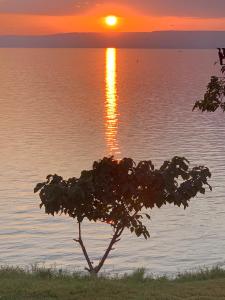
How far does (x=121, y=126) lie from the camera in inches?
3585

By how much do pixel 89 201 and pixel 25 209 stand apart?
998 inches

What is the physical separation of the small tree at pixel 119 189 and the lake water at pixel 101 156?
44.7ft

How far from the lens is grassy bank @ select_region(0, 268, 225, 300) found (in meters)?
16.5

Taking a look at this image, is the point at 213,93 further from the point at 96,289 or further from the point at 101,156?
the point at 101,156

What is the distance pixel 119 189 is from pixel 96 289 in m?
3.13

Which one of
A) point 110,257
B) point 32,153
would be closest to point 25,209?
point 110,257

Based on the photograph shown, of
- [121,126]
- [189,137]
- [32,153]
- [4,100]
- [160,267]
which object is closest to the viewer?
[160,267]

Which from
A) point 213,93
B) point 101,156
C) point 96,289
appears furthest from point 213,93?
point 101,156

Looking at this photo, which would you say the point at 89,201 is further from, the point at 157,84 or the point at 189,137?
the point at 157,84

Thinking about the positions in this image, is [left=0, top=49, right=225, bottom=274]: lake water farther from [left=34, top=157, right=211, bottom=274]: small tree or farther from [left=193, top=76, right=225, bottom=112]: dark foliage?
[left=193, top=76, right=225, bottom=112]: dark foliage

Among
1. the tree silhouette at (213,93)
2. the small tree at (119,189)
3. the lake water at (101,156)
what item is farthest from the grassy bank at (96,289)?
the lake water at (101,156)

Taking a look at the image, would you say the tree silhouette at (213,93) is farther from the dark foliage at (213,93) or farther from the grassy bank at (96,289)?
the grassy bank at (96,289)

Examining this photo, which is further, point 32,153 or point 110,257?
point 32,153

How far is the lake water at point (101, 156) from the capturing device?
118 feet
